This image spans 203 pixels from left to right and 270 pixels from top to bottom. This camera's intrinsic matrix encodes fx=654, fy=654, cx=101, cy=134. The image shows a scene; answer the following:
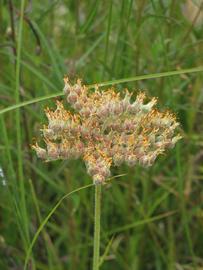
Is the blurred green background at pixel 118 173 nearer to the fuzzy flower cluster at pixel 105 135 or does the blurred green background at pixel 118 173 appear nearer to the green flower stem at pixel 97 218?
the fuzzy flower cluster at pixel 105 135

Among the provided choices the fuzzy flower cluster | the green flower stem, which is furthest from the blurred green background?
the green flower stem

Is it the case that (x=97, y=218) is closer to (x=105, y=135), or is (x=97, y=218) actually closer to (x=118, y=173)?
(x=105, y=135)

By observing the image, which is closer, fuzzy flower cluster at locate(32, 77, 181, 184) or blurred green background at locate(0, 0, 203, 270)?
fuzzy flower cluster at locate(32, 77, 181, 184)

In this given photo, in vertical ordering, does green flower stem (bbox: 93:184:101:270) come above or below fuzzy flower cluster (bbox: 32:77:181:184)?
below

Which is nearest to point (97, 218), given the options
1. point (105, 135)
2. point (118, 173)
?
point (105, 135)

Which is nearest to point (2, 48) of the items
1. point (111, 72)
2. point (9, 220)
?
point (111, 72)

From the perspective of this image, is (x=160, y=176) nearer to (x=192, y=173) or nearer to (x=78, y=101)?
(x=192, y=173)

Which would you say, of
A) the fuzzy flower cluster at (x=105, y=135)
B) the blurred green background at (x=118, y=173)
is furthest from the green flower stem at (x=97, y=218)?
the blurred green background at (x=118, y=173)

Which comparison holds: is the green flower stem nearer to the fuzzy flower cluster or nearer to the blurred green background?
the fuzzy flower cluster
